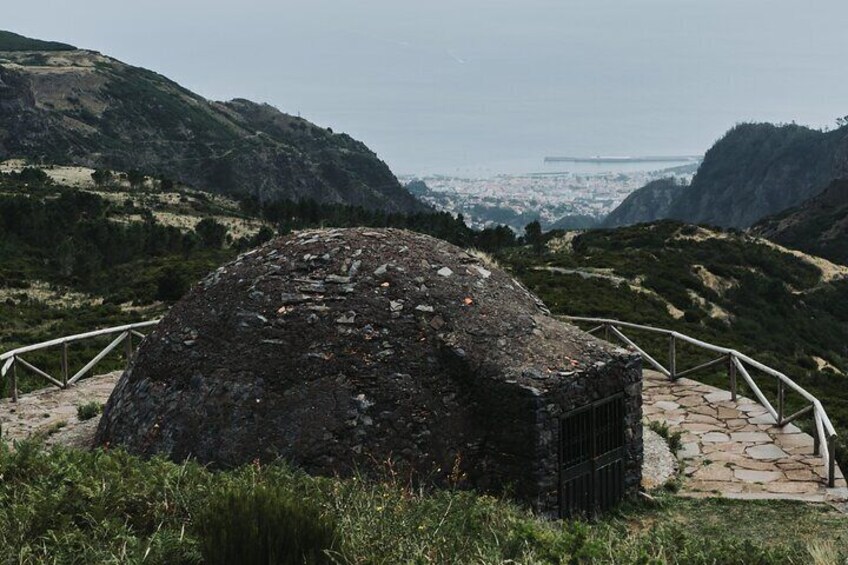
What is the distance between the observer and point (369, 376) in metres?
9.94

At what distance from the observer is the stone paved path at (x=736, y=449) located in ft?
36.5

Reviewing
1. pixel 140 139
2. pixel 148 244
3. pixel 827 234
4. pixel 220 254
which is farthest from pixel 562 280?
pixel 140 139

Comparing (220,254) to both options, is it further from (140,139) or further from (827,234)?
(140,139)

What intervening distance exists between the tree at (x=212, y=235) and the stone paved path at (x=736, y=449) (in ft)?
180

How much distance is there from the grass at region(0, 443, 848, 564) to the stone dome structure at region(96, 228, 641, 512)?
1.84 metres

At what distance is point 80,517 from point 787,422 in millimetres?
11584

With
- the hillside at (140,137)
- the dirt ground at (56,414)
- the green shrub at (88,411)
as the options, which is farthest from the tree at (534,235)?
the hillside at (140,137)

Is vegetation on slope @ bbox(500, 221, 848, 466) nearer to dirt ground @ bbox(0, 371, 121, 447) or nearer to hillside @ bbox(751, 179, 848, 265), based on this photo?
dirt ground @ bbox(0, 371, 121, 447)

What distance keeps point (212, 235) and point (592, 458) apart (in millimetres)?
59801

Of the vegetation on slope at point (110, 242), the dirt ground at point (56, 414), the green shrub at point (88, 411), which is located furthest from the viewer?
the vegetation on slope at point (110, 242)

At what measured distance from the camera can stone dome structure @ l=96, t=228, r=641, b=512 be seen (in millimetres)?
9609

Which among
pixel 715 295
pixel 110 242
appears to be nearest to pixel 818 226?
pixel 715 295

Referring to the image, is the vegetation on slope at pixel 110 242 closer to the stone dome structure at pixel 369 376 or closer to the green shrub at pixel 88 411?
the green shrub at pixel 88 411

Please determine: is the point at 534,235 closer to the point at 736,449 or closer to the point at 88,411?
the point at 736,449
